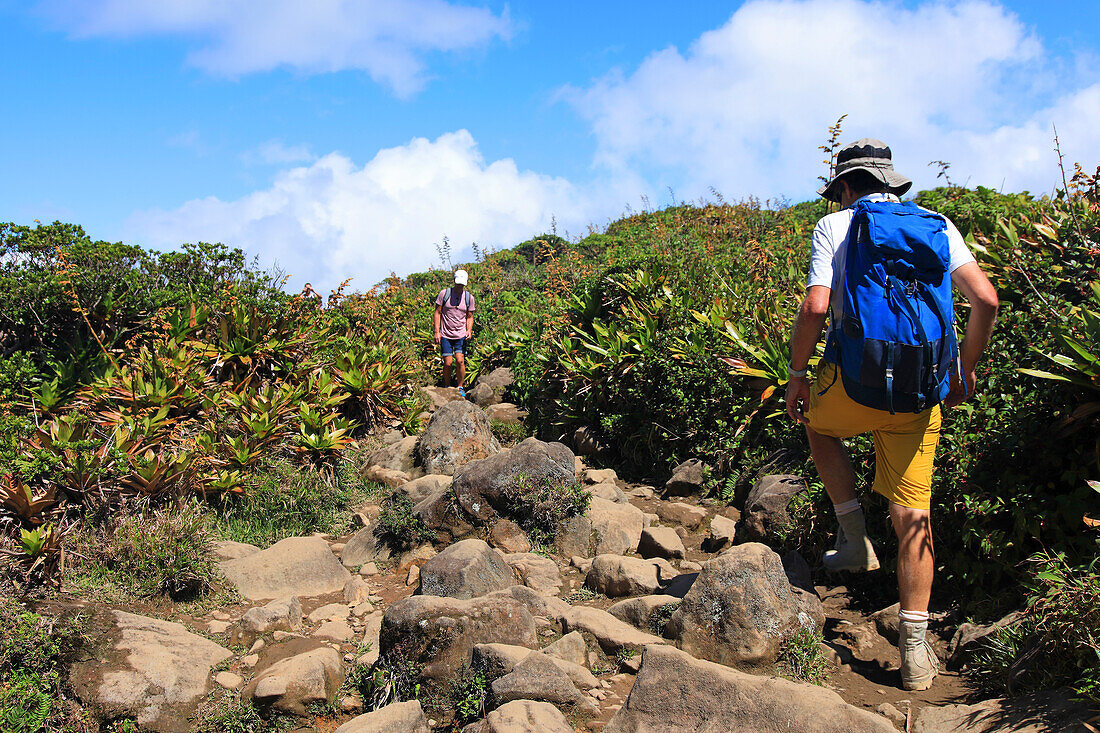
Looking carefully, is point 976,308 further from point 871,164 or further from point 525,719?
point 525,719

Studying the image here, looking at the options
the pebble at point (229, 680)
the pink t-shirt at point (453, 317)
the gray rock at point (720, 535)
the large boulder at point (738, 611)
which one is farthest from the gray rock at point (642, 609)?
the pink t-shirt at point (453, 317)

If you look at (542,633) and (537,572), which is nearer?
(542,633)

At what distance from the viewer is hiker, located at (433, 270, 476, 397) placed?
10.1m

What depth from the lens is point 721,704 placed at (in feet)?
9.40

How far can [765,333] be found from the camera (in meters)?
6.06

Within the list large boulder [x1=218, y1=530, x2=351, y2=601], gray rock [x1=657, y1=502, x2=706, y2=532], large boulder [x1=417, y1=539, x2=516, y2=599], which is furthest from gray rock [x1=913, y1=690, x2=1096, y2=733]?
large boulder [x1=218, y1=530, x2=351, y2=601]

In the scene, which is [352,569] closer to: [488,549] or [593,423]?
[488,549]

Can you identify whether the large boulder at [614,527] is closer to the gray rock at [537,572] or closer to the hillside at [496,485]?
the hillside at [496,485]

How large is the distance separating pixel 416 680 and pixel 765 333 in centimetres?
383

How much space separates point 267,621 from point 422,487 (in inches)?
79.3

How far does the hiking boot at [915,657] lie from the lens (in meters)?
3.21

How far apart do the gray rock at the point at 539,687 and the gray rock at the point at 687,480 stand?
3.18 m

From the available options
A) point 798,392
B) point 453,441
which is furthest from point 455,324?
point 798,392

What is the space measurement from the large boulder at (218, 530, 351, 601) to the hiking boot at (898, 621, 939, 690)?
3.64 m
